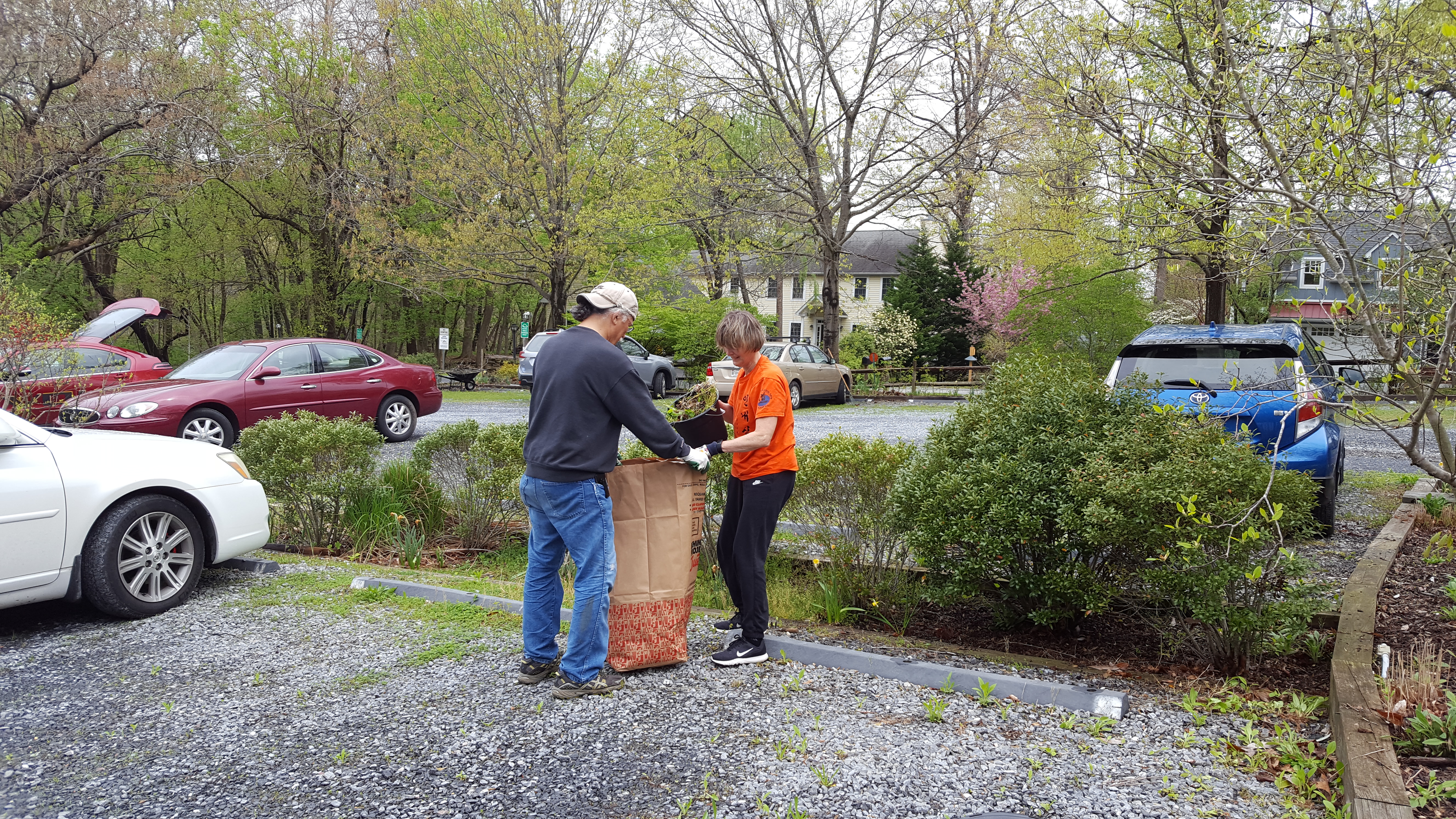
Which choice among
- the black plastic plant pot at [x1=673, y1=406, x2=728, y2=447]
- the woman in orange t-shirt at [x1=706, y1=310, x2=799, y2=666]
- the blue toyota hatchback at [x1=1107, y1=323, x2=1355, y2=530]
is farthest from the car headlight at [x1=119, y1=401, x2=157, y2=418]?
the blue toyota hatchback at [x1=1107, y1=323, x2=1355, y2=530]

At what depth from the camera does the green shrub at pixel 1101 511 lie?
3.83 metres

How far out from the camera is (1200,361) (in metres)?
6.97

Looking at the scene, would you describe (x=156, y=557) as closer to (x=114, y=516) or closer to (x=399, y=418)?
(x=114, y=516)

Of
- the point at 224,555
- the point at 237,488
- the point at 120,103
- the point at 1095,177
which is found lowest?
the point at 224,555

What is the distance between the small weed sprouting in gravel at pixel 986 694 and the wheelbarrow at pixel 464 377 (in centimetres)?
2322

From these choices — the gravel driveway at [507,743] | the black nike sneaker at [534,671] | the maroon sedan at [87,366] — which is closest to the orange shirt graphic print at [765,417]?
the gravel driveway at [507,743]

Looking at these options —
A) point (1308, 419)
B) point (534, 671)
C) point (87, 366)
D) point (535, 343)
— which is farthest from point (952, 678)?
point (535, 343)

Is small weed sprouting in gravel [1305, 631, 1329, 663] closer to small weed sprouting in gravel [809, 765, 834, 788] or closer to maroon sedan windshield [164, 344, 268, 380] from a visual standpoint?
small weed sprouting in gravel [809, 765, 834, 788]

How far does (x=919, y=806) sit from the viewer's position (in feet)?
9.97

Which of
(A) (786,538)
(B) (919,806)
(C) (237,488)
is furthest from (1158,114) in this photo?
(C) (237,488)

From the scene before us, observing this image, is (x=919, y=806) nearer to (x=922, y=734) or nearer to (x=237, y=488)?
(x=922, y=734)

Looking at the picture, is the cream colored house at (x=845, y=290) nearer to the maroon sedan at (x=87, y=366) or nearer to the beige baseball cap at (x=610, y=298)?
the maroon sedan at (x=87, y=366)

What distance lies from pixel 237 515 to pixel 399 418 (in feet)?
25.5

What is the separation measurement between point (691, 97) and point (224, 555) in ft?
57.6
